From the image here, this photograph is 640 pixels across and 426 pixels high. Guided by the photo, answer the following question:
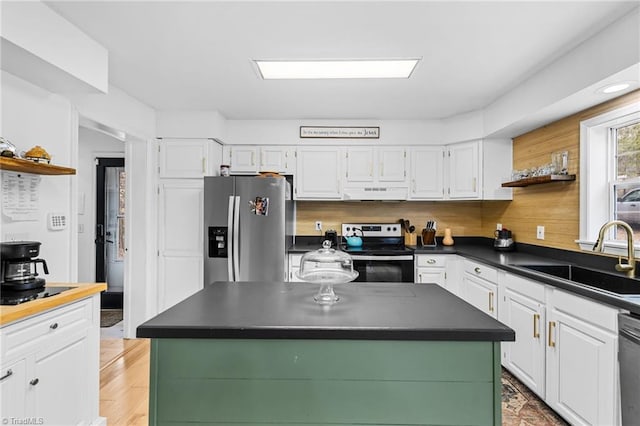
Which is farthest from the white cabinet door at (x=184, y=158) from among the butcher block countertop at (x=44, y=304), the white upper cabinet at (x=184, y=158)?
the butcher block countertop at (x=44, y=304)

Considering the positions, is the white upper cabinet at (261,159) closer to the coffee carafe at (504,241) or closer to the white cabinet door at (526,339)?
the coffee carafe at (504,241)

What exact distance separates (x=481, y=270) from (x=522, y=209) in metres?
0.93

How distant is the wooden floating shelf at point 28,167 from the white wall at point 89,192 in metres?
2.80

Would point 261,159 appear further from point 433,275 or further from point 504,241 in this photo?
point 504,241

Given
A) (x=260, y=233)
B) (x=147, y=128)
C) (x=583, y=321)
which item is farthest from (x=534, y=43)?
(x=147, y=128)

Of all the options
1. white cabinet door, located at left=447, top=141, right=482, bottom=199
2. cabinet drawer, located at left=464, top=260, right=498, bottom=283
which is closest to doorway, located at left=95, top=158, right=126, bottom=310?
white cabinet door, located at left=447, top=141, right=482, bottom=199

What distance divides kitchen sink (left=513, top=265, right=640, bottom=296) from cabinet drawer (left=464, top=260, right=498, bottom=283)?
290 millimetres

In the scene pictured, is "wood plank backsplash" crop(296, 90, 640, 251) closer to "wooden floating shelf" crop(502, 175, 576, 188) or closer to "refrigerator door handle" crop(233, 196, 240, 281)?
"wooden floating shelf" crop(502, 175, 576, 188)

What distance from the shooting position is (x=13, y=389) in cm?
144

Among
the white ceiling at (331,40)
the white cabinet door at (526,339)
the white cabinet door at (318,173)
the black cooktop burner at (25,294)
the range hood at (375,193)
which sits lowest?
the white cabinet door at (526,339)

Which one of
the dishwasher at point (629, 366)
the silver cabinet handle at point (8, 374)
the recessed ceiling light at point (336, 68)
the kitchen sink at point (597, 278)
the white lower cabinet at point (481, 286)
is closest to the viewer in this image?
the silver cabinet handle at point (8, 374)

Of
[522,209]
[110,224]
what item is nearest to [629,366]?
[522,209]

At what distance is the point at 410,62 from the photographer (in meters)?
2.38

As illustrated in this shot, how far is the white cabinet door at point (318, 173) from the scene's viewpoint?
12.9ft
